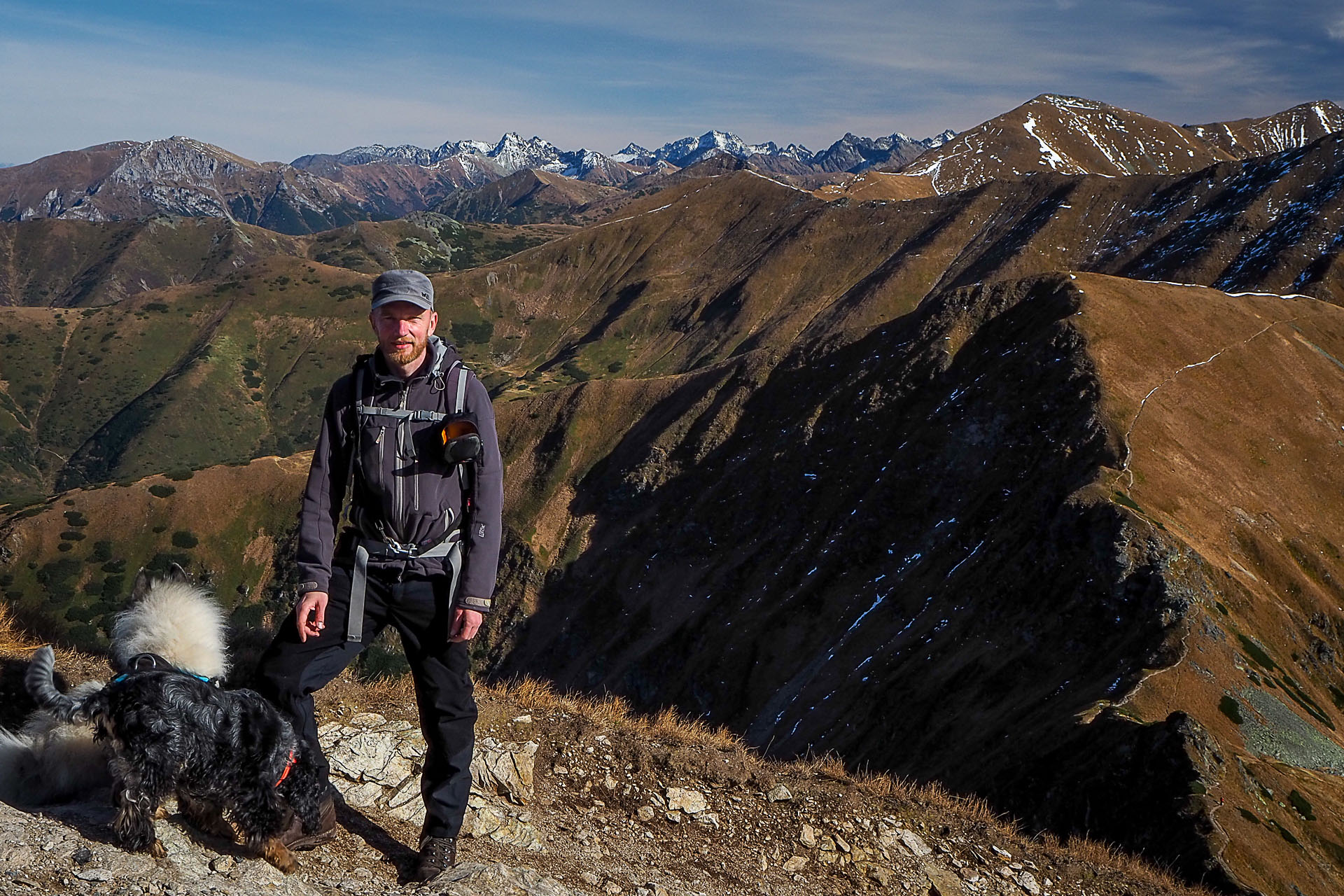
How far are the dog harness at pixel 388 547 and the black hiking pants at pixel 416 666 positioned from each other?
0.08m

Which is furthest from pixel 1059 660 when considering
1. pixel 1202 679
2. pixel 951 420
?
pixel 951 420

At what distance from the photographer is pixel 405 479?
606cm

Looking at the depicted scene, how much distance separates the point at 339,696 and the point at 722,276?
7437 inches

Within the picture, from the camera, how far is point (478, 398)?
6316 mm

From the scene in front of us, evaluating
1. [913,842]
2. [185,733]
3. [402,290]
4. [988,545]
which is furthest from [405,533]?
[988,545]

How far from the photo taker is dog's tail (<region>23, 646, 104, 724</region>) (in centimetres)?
565

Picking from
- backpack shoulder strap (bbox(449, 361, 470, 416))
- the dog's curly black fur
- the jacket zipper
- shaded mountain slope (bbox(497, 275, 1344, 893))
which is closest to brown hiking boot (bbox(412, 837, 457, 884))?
the dog's curly black fur

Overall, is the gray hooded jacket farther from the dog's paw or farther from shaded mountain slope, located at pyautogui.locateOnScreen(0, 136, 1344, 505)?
shaded mountain slope, located at pyautogui.locateOnScreen(0, 136, 1344, 505)

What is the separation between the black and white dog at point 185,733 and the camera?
5.48 m

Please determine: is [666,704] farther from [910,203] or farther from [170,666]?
[910,203]

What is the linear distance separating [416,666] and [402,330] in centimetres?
244

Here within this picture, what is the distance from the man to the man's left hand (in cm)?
1

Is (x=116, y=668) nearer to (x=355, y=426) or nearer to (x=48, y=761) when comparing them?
(x=48, y=761)

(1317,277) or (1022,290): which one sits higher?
(1317,277)
